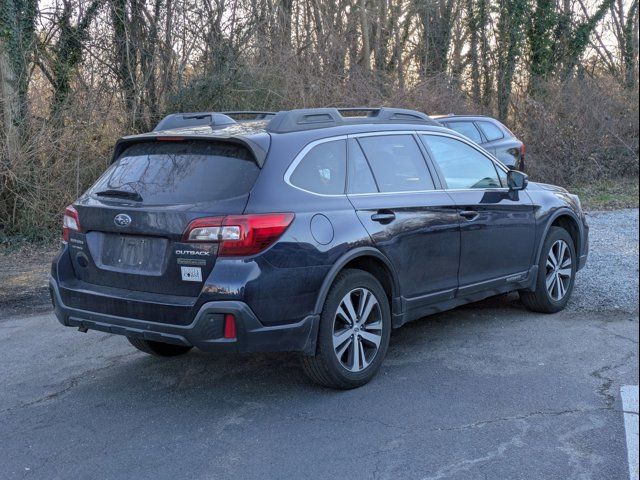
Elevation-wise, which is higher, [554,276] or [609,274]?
[554,276]

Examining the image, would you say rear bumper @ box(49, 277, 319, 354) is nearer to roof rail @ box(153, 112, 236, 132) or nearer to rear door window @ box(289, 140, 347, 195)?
rear door window @ box(289, 140, 347, 195)

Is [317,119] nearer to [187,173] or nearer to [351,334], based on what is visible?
[187,173]

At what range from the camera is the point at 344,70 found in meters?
18.2

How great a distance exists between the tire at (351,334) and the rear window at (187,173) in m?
0.95

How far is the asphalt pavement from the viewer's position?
419 centimetres

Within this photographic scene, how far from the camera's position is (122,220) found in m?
4.99

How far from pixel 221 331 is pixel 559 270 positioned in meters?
3.83

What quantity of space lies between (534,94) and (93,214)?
18.5 m

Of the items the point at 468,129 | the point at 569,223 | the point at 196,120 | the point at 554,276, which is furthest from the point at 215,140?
the point at 468,129

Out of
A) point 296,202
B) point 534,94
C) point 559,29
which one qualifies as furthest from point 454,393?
point 559,29

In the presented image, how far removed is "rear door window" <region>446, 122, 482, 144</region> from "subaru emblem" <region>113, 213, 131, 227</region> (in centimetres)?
901

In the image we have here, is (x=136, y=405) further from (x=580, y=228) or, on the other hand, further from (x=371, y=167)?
(x=580, y=228)

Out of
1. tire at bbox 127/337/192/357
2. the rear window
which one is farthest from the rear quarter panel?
tire at bbox 127/337/192/357

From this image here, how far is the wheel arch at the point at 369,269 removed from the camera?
4965mm
